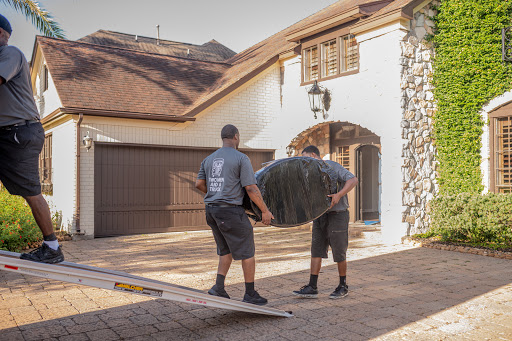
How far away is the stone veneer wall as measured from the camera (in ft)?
32.9

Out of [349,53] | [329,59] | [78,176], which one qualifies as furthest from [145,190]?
[349,53]

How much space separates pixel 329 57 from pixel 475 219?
5290 mm

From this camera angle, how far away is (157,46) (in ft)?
88.7

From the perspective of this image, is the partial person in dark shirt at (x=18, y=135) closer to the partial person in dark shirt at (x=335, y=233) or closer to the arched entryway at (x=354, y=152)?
the partial person in dark shirt at (x=335, y=233)

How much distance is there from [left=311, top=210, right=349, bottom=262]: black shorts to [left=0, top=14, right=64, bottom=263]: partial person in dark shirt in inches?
119

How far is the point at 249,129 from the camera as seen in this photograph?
13.4m

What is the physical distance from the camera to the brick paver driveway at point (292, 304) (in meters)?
4.26

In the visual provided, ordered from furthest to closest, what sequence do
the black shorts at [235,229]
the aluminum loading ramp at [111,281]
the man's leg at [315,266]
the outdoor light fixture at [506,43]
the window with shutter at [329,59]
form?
the window with shutter at [329,59], the outdoor light fixture at [506,43], the man's leg at [315,266], the black shorts at [235,229], the aluminum loading ramp at [111,281]

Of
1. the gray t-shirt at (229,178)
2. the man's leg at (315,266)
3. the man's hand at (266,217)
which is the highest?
the gray t-shirt at (229,178)

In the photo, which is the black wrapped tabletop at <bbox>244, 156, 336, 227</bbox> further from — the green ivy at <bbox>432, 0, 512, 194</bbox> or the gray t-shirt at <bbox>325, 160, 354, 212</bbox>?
the green ivy at <bbox>432, 0, 512, 194</bbox>

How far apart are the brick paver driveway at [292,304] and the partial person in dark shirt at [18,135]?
4.52ft

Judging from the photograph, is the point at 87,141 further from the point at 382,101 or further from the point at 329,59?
the point at 382,101

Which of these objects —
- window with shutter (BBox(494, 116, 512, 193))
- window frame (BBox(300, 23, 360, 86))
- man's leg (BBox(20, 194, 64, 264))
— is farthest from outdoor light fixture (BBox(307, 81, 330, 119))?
man's leg (BBox(20, 194, 64, 264))

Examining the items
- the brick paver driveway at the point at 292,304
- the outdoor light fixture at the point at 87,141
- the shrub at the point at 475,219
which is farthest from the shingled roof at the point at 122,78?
the shrub at the point at 475,219
